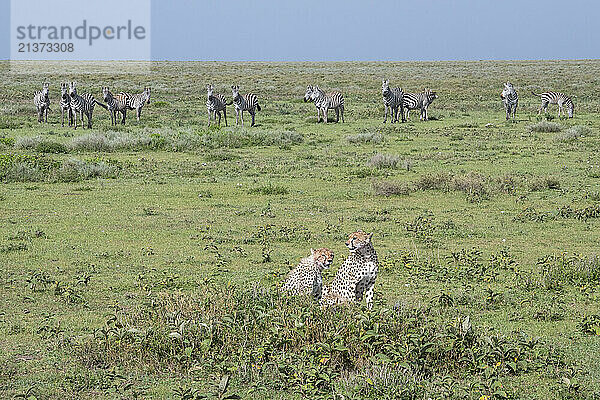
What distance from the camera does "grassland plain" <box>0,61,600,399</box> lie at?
18.2ft

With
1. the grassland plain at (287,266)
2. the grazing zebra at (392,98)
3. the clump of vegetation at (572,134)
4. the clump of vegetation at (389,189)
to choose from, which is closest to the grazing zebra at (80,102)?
the grassland plain at (287,266)

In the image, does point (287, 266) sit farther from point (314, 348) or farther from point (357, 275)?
point (314, 348)

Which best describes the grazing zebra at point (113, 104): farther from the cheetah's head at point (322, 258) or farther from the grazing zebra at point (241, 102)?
the cheetah's head at point (322, 258)

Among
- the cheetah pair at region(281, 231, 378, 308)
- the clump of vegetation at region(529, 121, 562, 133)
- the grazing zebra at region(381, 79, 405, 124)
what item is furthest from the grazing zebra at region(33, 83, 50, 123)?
the cheetah pair at region(281, 231, 378, 308)

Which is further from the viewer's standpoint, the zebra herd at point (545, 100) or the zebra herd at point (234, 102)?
the zebra herd at point (545, 100)

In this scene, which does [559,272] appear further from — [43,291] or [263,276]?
[43,291]

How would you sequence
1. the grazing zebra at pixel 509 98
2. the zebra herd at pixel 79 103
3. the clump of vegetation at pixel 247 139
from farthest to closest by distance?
the grazing zebra at pixel 509 98 < the zebra herd at pixel 79 103 < the clump of vegetation at pixel 247 139

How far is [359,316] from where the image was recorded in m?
5.82

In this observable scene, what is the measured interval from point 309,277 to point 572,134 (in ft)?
61.6

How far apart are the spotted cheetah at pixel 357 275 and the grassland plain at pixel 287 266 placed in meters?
0.44

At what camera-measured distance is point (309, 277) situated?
6.71 m

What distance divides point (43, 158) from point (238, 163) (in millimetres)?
5126

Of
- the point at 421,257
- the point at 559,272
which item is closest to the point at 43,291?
the point at 421,257

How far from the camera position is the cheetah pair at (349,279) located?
6574 mm
